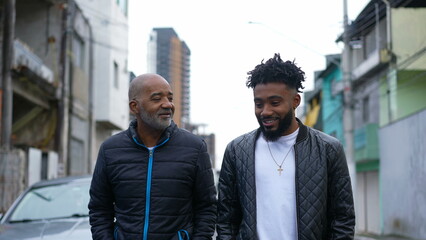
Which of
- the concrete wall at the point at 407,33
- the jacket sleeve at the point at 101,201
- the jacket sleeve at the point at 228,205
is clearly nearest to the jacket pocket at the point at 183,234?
the jacket sleeve at the point at 228,205

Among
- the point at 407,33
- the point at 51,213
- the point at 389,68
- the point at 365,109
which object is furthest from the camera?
the point at 365,109

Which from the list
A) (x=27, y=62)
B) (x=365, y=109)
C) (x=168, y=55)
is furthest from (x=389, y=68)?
(x=27, y=62)

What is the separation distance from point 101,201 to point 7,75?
13.7 m

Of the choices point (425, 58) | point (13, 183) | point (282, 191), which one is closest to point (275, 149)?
Result: point (282, 191)

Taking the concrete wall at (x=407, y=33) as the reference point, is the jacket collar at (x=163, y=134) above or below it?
below

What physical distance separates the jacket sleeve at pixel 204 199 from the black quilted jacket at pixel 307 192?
10 cm

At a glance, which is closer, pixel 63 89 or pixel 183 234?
pixel 183 234

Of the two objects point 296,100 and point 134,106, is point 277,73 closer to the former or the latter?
point 296,100

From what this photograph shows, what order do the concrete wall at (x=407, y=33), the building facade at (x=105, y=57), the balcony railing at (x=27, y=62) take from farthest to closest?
the building facade at (x=105, y=57) → the concrete wall at (x=407, y=33) → the balcony railing at (x=27, y=62)

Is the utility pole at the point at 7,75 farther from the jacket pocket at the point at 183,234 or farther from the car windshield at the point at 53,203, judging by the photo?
the jacket pocket at the point at 183,234

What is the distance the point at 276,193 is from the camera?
351 cm

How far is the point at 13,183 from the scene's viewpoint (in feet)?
50.6

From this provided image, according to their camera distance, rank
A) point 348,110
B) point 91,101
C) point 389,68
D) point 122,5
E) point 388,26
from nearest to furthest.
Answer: point 348,110 < point 388,26 < point 389,68 < point 91,101 < point 122,5

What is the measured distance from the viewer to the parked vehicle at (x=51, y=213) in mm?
5652
